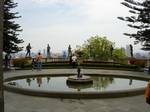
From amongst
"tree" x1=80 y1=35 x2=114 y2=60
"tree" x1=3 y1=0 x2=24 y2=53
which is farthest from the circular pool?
"tree" x1=80 y1=35 x2=114 y2=60

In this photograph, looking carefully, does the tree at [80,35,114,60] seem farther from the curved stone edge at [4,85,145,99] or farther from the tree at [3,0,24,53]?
the curved stone edge at [4,85,145,99]

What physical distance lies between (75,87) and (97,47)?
157ft

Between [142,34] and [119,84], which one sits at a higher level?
[142,34]

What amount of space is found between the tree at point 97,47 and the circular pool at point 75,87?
40279 mm

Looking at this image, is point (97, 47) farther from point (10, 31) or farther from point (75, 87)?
point (75, 87)

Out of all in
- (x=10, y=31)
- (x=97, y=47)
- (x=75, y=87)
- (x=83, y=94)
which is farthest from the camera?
(x=97, y=47)

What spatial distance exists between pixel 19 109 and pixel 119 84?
862 cm

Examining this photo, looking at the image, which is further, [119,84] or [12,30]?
[12,30]

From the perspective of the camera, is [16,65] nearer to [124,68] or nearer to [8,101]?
[124,68]

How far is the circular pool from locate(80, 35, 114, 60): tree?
4028 centimetres

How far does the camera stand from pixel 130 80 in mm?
20297

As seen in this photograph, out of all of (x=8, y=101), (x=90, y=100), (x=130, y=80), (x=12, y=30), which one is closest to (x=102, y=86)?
(x=130, y=80)

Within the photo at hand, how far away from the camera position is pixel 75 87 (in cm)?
1669

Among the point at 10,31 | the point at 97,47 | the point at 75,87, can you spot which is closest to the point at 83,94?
the point at 75,87
